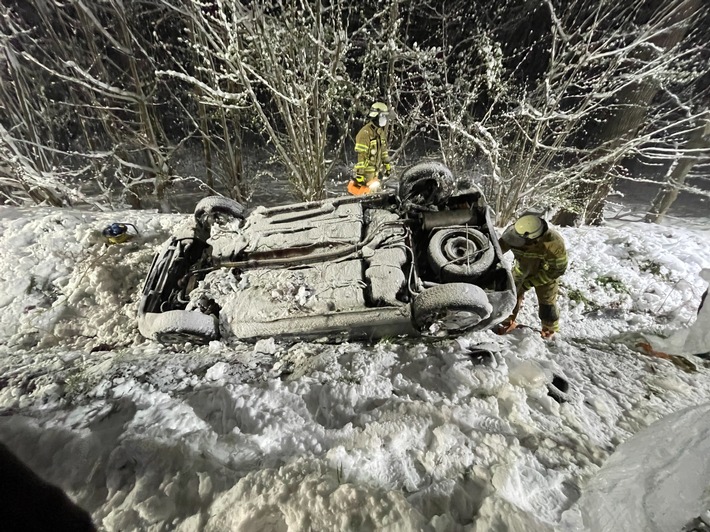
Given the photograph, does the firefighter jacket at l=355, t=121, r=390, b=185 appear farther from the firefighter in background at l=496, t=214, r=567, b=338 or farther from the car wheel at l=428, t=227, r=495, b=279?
the firefighter in background at l=496, t=214, r=567, b=338

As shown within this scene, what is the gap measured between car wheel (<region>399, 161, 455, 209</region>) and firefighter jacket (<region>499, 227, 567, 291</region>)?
0.88 metres

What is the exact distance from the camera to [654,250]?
4695 millimetres

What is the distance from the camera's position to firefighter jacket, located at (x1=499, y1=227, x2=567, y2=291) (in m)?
3.01

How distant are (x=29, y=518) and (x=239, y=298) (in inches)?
76.1

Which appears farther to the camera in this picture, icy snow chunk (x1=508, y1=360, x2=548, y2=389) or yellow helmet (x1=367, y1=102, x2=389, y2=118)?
yellow helmet (x1=367, y1=102, x2=389, y2=118)

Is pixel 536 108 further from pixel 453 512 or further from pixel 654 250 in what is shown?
pixel 453 512

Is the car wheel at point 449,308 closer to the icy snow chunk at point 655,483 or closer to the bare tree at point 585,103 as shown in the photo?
the icy snow chunk at point 655,483

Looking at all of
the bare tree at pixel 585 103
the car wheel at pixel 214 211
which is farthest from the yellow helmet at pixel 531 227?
the bare tree at pixel 585 103

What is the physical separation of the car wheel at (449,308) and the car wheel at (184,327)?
75.3 inches

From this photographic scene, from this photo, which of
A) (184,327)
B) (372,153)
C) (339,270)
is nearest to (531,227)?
(339,270)

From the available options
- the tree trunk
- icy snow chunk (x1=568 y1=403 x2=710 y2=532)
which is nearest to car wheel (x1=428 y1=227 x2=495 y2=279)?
icy snow chunk (x1=568 y1=403 x2=710 y2=532)

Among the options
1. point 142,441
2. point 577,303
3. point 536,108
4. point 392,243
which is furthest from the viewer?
point 536,108

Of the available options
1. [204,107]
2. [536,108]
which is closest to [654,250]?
[536,108]

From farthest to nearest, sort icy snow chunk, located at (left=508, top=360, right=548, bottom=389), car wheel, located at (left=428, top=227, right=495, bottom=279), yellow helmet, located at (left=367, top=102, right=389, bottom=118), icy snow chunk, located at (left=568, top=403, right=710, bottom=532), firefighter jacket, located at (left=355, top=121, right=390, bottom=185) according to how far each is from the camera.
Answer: firefighter jacket, located at (left=355, top=121, right=390, bottom=185) < yellow helmet, located at (left=367, top=102, right=389, bottom=118) < car wheel, located at (left=428, top=227, right=495, bottom=279) < icy snow chunk, located at (left=508, top=360, right=548, bottom=389) < icy snow chunk, located at (left=568, top=403, right=710, bottom=532)
